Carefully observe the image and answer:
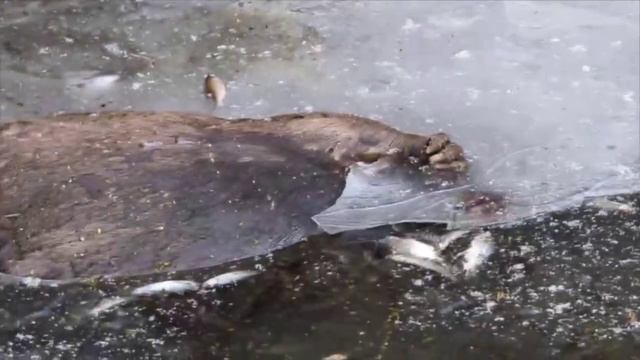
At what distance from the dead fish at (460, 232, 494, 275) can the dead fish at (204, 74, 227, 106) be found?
1598 millimetres

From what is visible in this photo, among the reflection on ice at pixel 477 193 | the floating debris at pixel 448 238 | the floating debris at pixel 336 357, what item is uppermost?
the reflection on ice at pixel 477 193

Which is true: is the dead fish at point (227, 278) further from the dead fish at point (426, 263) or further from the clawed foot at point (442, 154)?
the clawed foot at point (442, 154)

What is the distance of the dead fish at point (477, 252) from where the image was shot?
405 centimetres

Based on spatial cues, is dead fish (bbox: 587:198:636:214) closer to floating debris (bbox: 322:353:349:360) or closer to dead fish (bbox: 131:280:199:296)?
floating debris (bbox: 322:353:349:360)

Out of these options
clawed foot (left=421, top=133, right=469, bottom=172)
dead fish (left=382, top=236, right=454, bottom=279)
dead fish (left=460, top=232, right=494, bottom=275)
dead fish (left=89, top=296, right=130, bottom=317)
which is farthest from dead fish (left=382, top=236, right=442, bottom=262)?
dead fish (left=89, top=296, right=130, bottom=317)

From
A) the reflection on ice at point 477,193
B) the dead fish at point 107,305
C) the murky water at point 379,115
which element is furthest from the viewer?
the reflection on ice at point 477,193

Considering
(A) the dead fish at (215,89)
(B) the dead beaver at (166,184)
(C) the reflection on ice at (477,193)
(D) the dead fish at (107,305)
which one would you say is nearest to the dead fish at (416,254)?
(C) the reflection on ice at (477,193)

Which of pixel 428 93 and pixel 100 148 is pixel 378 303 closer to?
pixel 100 148

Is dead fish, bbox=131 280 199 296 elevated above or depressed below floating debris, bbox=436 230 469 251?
below

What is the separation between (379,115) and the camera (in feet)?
16.6

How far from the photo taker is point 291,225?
4227mm

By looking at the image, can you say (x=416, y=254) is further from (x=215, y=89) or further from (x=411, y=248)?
(x=215, y=89)

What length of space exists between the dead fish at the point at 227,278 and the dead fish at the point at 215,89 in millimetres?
1389

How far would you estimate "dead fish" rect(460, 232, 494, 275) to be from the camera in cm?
405
